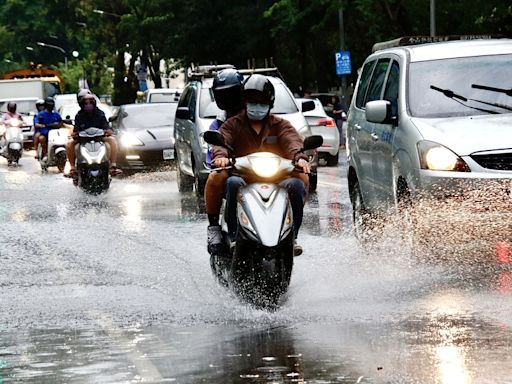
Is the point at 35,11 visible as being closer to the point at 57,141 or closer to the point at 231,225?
the point at 57,141

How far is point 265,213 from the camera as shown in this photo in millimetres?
9703

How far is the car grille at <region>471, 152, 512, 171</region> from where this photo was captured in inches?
460

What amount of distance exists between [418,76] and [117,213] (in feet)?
23.0

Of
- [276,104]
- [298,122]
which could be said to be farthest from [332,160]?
[298,122]

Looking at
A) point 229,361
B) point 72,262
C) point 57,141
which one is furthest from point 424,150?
point 57,141

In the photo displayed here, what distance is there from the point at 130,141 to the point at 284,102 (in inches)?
298

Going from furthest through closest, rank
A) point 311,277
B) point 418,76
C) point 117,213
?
point 117,213
point 418,76
point 311,277

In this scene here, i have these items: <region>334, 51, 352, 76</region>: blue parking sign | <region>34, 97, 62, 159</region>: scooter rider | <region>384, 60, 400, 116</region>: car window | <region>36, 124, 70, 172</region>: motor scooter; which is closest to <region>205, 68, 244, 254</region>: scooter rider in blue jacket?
<region>384, 60, 400, 116</region>: car window

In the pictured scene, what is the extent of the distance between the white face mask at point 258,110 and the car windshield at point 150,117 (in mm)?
19080

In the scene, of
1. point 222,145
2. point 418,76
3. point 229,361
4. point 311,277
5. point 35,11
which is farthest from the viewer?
point 35,11

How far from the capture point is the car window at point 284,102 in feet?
72.3

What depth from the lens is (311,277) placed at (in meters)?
11.6

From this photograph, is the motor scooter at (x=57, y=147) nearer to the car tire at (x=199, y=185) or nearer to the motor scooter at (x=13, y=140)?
the motor scooter at (x=13, y=140)

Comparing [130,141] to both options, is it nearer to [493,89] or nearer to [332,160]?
[332,160]
